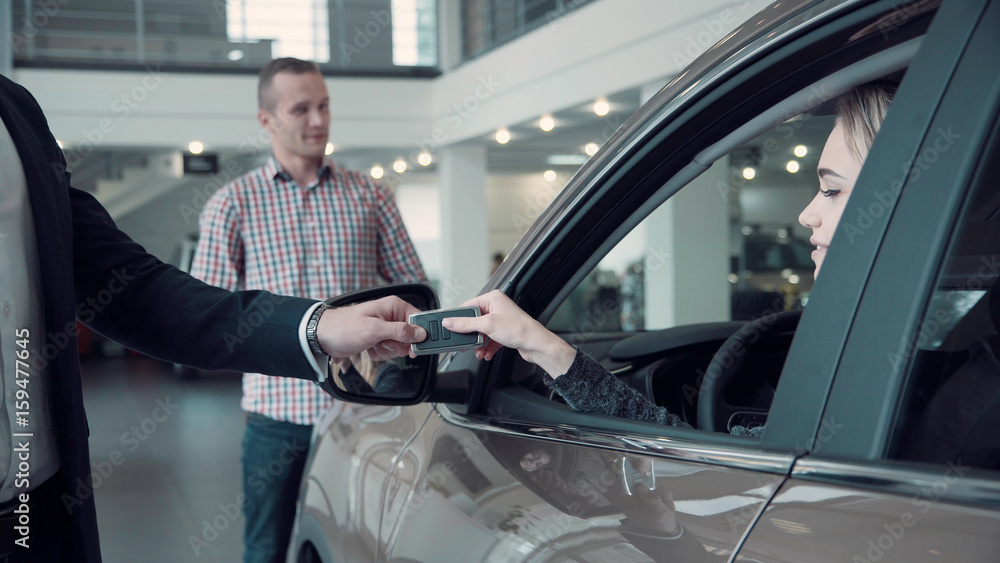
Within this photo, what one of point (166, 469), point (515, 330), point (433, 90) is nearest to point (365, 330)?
point (515, 330)

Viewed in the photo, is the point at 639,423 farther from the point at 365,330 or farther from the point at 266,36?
the point at 266,36

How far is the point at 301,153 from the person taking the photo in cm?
254

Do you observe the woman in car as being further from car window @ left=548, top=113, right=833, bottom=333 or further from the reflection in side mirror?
car window @ left=548, top=113, right=833, bottom=333

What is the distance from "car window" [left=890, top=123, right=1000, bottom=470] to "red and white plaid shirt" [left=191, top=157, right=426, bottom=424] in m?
1.87

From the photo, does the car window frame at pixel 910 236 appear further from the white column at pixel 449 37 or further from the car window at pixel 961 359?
Result: the white column at pixel 449 37

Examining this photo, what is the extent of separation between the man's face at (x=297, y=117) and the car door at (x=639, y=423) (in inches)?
54.3

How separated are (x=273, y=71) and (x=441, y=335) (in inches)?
70.5

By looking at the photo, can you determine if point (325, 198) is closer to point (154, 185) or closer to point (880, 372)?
point (880, 372)

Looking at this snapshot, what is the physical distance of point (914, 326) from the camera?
698 millimetres

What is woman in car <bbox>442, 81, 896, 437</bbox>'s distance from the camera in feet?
3.09

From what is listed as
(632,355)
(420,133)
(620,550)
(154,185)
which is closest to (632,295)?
(420,133)

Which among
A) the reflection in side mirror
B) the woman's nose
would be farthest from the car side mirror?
the woman's nose

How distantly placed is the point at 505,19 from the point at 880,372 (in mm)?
11441

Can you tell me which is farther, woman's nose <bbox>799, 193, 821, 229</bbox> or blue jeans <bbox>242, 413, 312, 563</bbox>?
blue jeans <bbox>242, 413, 312, 563</bbox>
